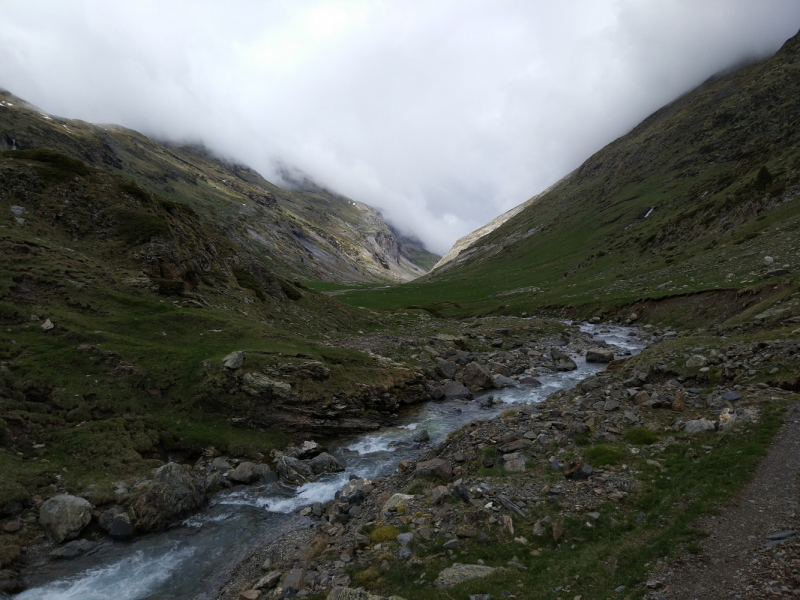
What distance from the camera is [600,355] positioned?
4469 centimetres

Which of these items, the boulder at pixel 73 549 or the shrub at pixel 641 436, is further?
the shrub at pixel 641 436

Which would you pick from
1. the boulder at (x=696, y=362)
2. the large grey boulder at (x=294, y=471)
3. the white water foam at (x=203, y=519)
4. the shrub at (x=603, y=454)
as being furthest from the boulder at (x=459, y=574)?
the boulder at (x=696, y=362)

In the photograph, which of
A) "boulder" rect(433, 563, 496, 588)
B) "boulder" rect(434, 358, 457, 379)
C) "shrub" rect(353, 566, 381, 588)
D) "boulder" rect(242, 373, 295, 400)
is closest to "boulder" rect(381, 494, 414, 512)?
"shrub" rect(353, 566, 381, 588)

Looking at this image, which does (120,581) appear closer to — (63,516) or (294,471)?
(63,516)

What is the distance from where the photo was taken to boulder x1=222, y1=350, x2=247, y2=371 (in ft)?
106

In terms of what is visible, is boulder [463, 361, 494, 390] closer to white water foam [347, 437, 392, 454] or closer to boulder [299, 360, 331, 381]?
white water foam [347, 437, 392, 454]

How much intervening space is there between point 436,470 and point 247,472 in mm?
12545

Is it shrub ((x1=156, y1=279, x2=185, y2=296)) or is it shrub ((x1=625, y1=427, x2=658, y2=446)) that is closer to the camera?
shrub ((x1=625, y1=427, x2=658, y2=446))

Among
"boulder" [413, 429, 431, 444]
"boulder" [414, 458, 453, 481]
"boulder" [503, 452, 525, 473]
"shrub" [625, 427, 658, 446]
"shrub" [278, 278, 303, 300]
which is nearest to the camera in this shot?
"boulder" [503, 452, 525, 473]

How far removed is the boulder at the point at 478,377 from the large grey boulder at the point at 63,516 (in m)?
32.7

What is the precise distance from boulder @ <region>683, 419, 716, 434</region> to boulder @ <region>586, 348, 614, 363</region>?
26.8 m

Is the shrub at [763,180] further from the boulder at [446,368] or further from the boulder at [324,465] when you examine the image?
the boulder at [324,465]

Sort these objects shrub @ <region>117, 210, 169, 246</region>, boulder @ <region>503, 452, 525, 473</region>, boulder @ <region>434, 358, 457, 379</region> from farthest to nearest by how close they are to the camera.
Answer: shrub @ <region>117, 210, 169, 246</region>
boulder @ <region>434, 358, 457, 379</region>
boulder @ <region>503, 452, 525, 473</region>

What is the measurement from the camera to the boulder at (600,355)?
145 ft
